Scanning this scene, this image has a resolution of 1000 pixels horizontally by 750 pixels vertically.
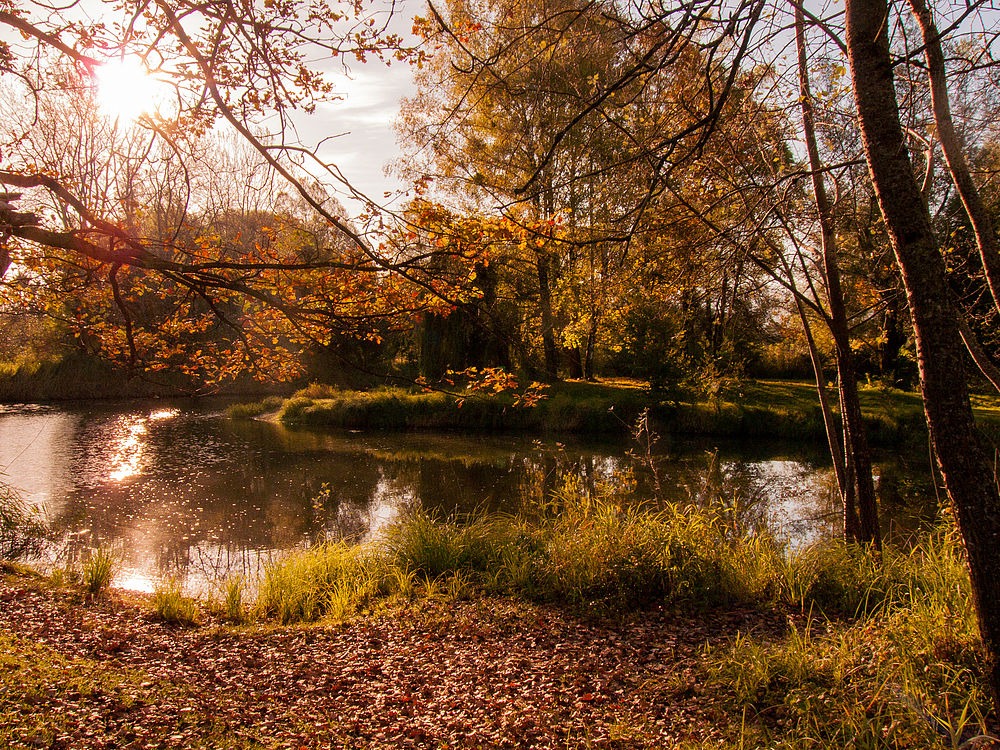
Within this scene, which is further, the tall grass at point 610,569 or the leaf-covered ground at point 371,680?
the tall grass at point 610,569

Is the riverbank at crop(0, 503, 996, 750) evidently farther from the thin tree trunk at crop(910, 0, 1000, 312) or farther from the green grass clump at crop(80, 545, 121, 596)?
the thin tree trunk at crop(910, 0, 1000, 312)

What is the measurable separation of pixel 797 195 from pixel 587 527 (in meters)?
4.06

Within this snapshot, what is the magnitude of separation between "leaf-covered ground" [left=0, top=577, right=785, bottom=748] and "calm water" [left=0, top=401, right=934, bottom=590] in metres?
2.53

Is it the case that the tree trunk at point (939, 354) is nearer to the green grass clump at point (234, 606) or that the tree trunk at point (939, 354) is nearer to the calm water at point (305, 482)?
the calm water at point (305, 482)

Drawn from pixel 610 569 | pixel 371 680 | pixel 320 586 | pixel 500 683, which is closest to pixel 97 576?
pixel 320 586

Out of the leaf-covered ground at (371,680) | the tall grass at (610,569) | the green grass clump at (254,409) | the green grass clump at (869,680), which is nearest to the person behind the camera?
the green grass clump at (869,680)

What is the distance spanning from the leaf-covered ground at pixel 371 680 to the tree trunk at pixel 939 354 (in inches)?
57.1

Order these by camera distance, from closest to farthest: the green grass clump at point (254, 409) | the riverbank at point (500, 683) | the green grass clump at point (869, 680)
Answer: the green grass clump at point (869, 680)
the riverbank at point (500, 683)
the green grass clump at point (254, 409)

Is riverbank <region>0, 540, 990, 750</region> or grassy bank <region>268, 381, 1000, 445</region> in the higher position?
grassy bank <region>268, 381, 1000, 445</region>

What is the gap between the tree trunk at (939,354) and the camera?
2271 millimetres

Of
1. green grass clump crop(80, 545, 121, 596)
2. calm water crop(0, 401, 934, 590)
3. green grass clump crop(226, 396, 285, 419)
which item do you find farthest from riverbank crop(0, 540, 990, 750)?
green grass clump crop(226, 396, 285, 419)

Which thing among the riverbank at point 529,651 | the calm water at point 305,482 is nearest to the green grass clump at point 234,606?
the riverbank at point 529,651

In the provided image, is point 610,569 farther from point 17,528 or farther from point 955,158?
point 17,528

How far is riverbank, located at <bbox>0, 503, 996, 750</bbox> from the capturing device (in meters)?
2.89
